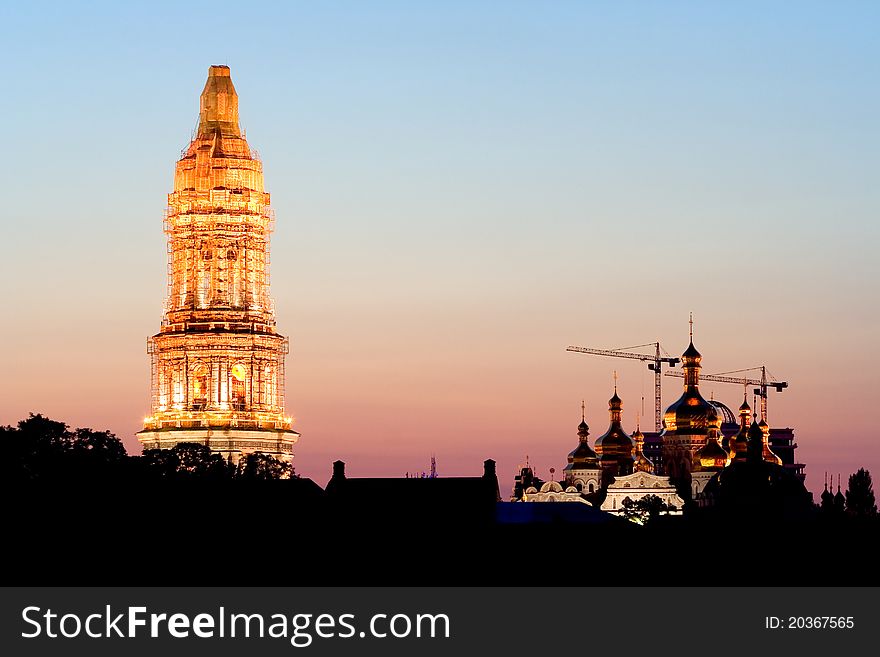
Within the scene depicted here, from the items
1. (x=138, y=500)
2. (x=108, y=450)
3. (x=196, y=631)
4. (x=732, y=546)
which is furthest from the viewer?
(x=108, y=450)

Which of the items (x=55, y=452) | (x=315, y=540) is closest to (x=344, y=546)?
(x=315, y=540)

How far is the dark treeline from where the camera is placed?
150 m

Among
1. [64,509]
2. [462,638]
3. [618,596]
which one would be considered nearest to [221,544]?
[64,509]

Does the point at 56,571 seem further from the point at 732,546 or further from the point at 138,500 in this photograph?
the point at 732,546

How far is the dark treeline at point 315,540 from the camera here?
15038 cm

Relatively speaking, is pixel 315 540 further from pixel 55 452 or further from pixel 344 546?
pixel 55 452

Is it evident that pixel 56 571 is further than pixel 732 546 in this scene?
No

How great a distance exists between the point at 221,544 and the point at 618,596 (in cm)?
2350

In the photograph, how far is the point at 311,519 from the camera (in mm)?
173250

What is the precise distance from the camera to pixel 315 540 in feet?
539

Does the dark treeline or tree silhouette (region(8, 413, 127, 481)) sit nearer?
the dark treeline

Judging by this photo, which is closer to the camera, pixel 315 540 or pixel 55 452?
pixel 315 540

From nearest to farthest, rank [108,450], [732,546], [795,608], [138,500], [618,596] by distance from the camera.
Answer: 1. [795,608]
2. [618,596]
3. [138,500]
4. [732,546]
5. [108,450]

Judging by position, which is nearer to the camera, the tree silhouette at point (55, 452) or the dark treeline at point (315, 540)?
the dark treeline at point (315, 540)
